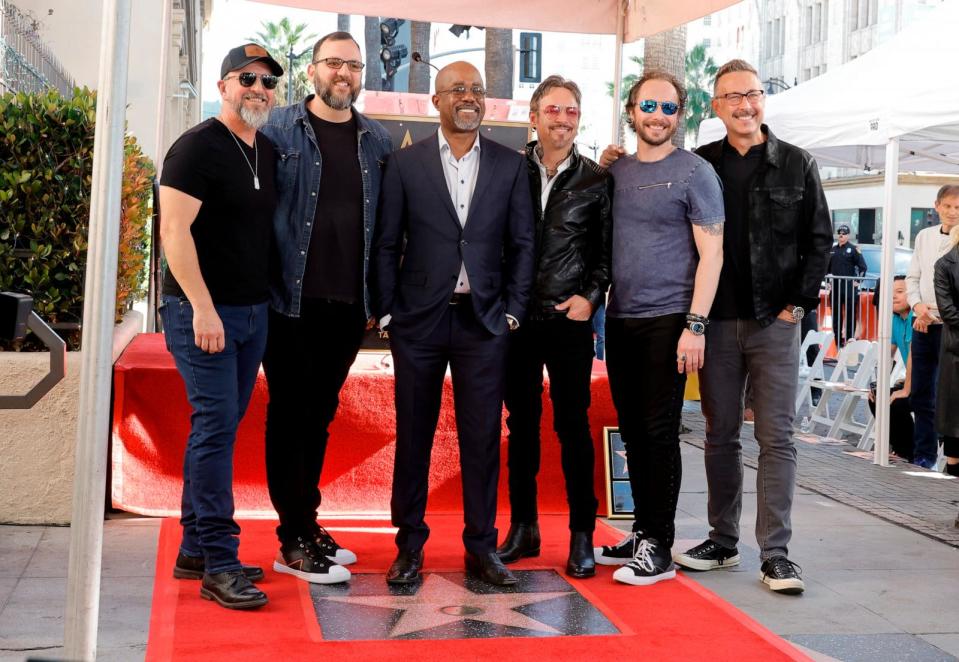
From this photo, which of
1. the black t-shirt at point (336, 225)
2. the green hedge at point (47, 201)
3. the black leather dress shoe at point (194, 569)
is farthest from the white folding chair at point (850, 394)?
the green hedge at point (47, 201)

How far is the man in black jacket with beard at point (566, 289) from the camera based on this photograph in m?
5.11

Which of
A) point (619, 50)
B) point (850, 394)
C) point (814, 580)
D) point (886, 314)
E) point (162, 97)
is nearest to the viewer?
point (814, 580)

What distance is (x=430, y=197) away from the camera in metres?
4.92

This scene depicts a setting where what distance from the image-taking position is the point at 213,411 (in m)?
4.62

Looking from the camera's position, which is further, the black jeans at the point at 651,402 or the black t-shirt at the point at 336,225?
the black jeans at the point at 651,402

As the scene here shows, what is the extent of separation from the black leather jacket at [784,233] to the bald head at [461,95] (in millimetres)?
1281

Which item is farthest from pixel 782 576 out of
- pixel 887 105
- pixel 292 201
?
pixel 887 105

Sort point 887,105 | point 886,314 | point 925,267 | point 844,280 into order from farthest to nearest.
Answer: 1. point 844,280
2. point 925,267
3. point 886,314
4. point 887,105

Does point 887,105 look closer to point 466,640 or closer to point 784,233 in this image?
point 784,233

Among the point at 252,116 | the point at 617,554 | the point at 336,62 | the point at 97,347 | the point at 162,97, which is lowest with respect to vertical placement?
the point at 617,554

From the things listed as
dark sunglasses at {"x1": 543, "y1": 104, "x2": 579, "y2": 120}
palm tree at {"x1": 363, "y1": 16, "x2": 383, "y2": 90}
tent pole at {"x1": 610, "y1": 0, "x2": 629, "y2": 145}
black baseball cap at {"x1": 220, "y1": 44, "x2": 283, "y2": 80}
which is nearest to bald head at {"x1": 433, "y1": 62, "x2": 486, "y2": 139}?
dark sunglasses at {"x1": 543, "y1": 104, "x2": 579, "y2": 120}

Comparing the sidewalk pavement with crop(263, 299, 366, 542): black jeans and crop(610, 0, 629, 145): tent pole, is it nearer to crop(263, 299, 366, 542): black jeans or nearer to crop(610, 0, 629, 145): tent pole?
crop(263, 299, 366, 542): black jeans

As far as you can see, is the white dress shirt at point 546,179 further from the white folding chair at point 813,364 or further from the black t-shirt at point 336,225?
the white folding chair at point 813,364

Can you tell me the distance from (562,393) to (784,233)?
1.20 meters
